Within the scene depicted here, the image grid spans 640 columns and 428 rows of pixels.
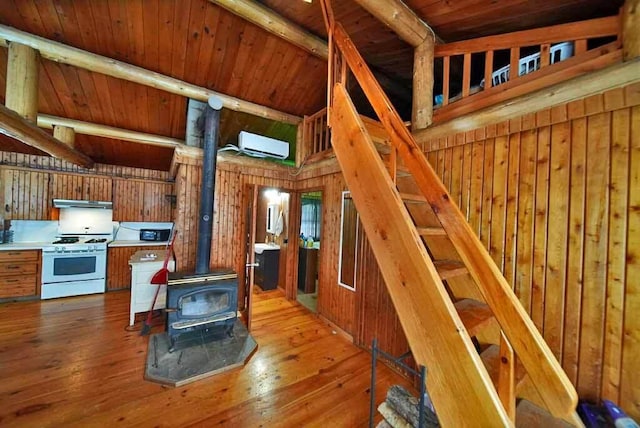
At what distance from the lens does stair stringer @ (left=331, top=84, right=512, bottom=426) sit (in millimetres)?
909

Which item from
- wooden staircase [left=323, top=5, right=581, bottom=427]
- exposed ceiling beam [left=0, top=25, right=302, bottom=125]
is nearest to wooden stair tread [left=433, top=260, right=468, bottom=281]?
wooden staircase [left=323, top=5, right=581, bottom=427]

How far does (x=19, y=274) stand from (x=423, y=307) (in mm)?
6091

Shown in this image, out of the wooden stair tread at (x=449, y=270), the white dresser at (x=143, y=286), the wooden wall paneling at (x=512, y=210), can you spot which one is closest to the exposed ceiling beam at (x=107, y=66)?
the white dresser at (x=143, y=286)

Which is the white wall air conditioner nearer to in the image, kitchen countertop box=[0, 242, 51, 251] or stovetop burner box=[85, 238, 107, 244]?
stovetop burner box=[85, 238, 107, 244]

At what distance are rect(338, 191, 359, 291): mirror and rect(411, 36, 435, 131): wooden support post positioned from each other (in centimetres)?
127

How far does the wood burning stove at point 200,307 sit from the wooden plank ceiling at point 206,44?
9.42ft

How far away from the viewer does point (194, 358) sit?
2.50 m

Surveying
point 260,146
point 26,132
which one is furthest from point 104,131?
point 260,146

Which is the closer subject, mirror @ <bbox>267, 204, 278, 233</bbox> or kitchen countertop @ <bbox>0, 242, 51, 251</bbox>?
kitchen countertop @ <bbox>0, 242, 51, 251</bbox>

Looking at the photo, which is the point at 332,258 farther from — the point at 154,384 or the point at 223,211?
the point at 154,384

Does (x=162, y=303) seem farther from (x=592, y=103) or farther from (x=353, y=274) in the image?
(x=592, y=103)

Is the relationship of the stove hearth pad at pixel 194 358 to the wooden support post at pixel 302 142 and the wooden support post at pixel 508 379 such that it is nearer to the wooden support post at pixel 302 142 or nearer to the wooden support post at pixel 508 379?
the wooden support post at pixel 508 379

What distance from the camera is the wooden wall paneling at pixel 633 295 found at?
3.99 feet

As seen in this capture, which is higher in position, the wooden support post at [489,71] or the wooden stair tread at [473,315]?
the wooden support post at [489,71]
